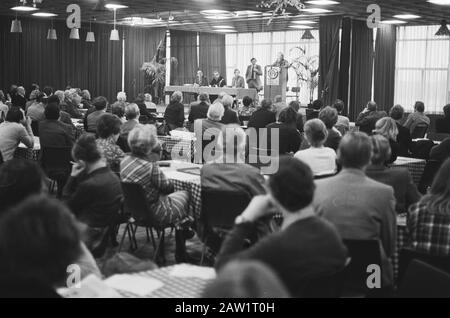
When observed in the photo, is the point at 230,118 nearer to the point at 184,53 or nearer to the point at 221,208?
the point at 221,208

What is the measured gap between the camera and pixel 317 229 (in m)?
2.47

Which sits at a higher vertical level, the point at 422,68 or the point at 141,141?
the point at 422,68

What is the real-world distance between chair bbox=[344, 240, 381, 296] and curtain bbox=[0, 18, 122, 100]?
19541mm

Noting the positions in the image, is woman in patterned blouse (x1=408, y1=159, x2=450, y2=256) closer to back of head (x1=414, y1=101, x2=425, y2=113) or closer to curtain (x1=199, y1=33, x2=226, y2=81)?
back of head (x1=414, y1=101, x2=425, y2=113)

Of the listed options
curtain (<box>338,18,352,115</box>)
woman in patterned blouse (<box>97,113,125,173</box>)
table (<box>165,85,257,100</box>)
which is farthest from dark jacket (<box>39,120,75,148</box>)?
curtain (<box>338,18,352,115</box>)

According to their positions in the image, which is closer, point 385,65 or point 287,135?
point 287,135

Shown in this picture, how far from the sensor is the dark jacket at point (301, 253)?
2.36 m

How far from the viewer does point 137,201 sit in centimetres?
491

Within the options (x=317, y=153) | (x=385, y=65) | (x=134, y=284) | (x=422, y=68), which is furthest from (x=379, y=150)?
(x=422, y=68)

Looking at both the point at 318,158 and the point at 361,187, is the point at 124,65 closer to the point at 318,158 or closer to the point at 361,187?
the point at 318,158

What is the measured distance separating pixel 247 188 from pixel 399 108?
16.8 ft

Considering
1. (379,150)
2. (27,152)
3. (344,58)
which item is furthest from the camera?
(344,58)

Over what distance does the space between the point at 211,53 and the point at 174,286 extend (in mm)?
23988

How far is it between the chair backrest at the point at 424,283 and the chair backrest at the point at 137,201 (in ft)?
8.68
